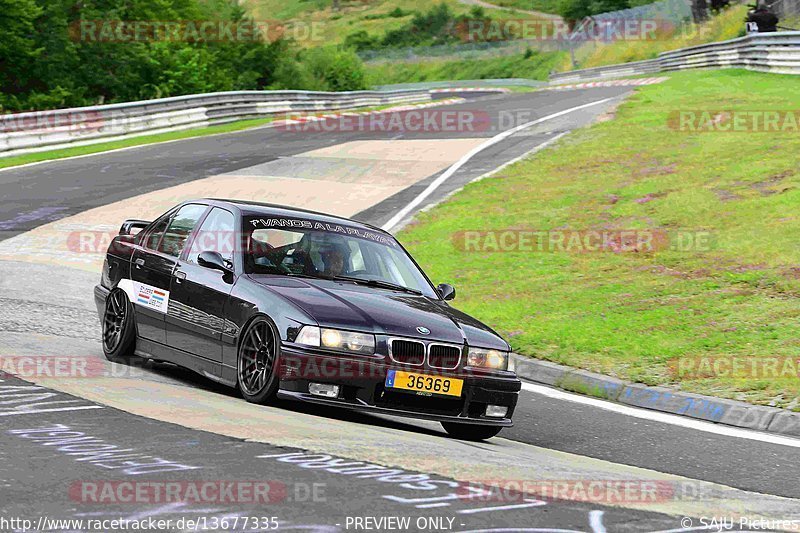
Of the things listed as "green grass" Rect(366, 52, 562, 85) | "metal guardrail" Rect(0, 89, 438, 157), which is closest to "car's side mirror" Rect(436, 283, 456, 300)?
"metal guardrail" Rect(0, 89, 438, 157)

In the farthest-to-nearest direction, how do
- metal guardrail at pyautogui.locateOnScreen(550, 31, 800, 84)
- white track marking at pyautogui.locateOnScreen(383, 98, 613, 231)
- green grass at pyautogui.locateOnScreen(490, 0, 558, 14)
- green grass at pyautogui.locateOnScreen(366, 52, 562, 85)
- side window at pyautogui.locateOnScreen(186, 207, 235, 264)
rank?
green grass at pyautogui.locateOnScreen(490, 0, 558, 14) → green grass at pyautogui.locateOnScreen(366, 52, 562, 85) → metal guardrail at pyautogui.locateOnScreen(550, 31, 800, 84) → white track marking at pyautogui.locateOnScreen(383, 98, 613, 231) → side window at pyautogui.locateOnScreen(186, 207, 235, 264)

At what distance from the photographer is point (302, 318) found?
7656mm

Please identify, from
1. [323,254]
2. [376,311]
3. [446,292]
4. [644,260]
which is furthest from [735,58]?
[376,311]

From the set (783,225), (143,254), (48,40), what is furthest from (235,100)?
(143,254)

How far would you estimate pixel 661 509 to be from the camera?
538cm

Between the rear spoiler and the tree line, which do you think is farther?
the tree line

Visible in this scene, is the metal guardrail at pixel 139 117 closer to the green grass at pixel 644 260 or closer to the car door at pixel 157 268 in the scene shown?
the green grass at pixel 644 260

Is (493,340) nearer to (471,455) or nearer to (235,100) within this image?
(471,455)

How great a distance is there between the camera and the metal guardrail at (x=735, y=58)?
37.6m

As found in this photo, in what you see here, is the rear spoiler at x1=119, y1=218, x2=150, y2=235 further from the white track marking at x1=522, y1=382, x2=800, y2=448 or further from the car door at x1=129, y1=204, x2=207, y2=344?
the white track marking at x1=522, y1=382, x2=800, y2=448

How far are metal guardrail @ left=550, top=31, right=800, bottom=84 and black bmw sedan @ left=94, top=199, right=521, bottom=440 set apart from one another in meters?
31.0

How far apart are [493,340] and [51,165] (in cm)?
1967

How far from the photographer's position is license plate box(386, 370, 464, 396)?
765 cm

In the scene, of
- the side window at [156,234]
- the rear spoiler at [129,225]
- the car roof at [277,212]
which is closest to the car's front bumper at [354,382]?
the car roof at [277,212]
